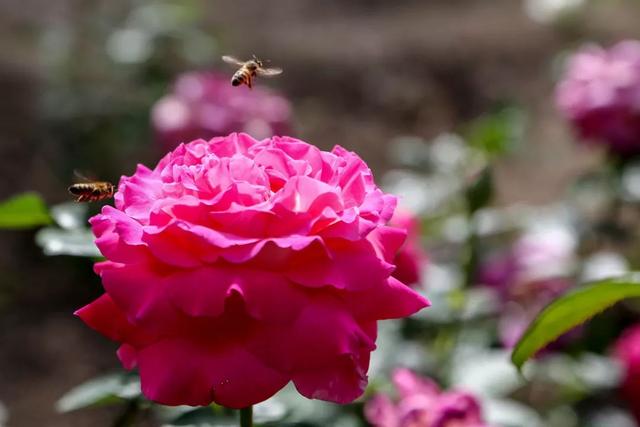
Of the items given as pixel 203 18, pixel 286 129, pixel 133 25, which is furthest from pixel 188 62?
pixel 203 18

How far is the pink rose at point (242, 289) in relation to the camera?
0.50m

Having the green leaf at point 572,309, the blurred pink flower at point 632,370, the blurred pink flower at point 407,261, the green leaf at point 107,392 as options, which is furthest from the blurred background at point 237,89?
the green leaf at point 572,309

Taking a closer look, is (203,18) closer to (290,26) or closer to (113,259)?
(290,26)

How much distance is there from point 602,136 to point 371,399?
2.37ft

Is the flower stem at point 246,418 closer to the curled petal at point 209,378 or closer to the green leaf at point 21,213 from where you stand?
the curled petal at point 209,378

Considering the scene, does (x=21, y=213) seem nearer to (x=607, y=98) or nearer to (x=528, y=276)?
(x=528, y=276)

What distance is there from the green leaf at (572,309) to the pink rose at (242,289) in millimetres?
115

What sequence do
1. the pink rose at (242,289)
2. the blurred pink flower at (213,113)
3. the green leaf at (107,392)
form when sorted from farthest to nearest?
1. the blurred pink flower at (213,113)
2. the green leaf at (107,392)
3. the pink rose at (242,289)

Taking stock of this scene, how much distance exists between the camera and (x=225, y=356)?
51 centimetres

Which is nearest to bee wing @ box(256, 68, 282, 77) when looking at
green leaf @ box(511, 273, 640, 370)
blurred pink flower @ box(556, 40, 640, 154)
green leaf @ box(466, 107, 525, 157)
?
green leaf @ box(511, 273, 640, 370)

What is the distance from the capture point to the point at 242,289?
→ 495 mm

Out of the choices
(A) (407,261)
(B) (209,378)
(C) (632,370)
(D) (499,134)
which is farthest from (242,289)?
(C) (632,370)

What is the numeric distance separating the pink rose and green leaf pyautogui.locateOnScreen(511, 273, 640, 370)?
12cm

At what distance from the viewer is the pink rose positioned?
1.63ft
